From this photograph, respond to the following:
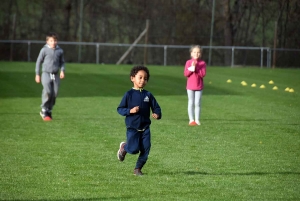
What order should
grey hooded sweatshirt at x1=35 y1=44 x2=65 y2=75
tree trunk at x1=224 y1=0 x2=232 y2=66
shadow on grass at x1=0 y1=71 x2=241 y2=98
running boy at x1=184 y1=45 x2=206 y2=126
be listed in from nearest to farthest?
running boy at x1=184 y1=45 x2=206 y2=126, grey hooded sweatshirt at x1=35 y1=44 x2=65 y2=75, shadow on grass at x1=0 y1=71 x2=241 y2=98, tree trunk at x1=224 y1=0 x2=232 y2=66

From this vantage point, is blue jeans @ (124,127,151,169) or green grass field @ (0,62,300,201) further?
blue jeans @ (124,127,151,169)

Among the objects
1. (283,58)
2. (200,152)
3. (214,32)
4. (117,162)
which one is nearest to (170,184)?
(117,162)

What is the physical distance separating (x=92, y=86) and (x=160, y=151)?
48.3 ft

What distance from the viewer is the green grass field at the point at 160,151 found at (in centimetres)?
827

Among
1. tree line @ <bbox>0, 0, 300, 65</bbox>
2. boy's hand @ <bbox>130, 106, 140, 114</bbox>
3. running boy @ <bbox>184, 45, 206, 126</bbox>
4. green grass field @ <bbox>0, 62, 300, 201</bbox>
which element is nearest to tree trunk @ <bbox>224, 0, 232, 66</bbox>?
tree line @ <bbox>0, 0, 300, 65</bbox>

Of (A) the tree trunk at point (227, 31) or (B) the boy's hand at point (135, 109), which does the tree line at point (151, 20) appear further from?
(B) the boy's hand at point (135, 109)

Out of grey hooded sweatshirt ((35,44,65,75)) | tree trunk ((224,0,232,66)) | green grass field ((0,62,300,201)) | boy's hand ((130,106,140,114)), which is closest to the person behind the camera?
green grass field ((0,62,300,201))

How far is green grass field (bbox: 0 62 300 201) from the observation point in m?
8.27

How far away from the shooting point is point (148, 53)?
43.8 m

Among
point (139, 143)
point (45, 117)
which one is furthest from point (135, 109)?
point (45, 117)

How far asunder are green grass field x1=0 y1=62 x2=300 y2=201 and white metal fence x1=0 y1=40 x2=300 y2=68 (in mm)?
19926

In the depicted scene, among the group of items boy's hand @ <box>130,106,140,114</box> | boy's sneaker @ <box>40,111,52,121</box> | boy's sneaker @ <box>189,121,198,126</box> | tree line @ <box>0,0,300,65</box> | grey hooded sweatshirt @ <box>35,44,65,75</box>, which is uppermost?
tree line @ <box>0,0,300,65</box>

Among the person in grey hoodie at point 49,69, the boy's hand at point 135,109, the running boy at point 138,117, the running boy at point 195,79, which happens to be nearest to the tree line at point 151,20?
the person in grey hoodie at point 49,69

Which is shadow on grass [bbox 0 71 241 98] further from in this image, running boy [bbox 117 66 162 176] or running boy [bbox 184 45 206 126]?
running boy [bbox 117 66 162 176]
